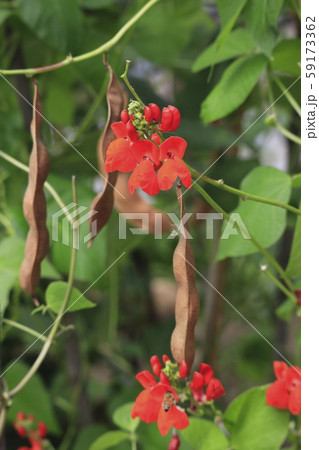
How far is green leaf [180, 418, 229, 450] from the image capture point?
423 mm

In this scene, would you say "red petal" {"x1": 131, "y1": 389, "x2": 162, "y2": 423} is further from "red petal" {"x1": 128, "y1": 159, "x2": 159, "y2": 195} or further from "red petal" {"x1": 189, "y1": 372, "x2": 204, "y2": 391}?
"red petal" {"x1": 128, "y1": 159, "x2": 159, "y2": 195}

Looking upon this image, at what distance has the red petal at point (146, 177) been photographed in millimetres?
296

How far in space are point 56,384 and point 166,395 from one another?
0.61 m

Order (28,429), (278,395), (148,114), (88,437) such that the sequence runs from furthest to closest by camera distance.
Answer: (88,437) < (28,429) < (278,395) < (148,114)

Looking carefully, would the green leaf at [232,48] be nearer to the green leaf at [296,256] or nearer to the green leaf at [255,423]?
the green leaf at [296,256]

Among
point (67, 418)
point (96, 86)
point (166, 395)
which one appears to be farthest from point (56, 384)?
point (166, 395)

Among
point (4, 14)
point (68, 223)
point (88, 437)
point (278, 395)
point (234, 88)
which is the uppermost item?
point (4, 14)

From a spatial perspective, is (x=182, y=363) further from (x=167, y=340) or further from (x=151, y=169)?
(x=167, y=340)

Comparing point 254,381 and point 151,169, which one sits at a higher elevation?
point 151,169

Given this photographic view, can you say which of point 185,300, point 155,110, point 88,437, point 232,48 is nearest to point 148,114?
point 155,110

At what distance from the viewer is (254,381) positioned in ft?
3.59

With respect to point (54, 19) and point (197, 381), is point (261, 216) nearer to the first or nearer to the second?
point (197, 381)

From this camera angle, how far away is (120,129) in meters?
0.30

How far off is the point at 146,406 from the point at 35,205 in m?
0.14
